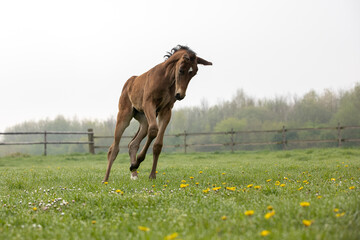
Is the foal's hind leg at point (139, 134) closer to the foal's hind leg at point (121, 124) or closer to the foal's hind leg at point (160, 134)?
the foal's hind leg at point (121, 124)

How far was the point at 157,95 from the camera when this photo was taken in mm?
5820

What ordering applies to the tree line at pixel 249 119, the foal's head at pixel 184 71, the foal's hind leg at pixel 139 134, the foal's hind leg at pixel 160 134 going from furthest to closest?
the tree line at pixel 249 119, the foal's hind leg at pixel 139 134, the foal's hind leg at pixel 160 134, the foal's head at pixel 184 71

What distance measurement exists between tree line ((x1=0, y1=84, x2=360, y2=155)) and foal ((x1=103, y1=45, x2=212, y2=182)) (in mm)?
34029

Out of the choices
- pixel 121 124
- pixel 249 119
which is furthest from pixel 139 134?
pixel 249 119

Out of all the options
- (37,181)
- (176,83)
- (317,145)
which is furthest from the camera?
(317,145)

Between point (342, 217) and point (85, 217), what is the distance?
89.1 inches

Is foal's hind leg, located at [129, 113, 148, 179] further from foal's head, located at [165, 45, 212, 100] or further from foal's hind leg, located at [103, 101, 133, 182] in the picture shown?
foal's head, located at [165, 45, 212, 100]

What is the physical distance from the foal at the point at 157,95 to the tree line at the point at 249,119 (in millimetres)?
34029

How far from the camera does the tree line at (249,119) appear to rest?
42.4 metres

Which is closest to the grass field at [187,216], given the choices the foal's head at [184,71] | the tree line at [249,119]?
the foal's head at [184,71]

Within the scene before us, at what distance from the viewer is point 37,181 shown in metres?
6.49

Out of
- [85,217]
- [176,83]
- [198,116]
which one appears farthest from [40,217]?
[198,116]

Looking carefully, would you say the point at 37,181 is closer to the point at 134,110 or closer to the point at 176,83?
the point at 134,110

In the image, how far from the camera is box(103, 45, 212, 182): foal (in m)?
5.41
